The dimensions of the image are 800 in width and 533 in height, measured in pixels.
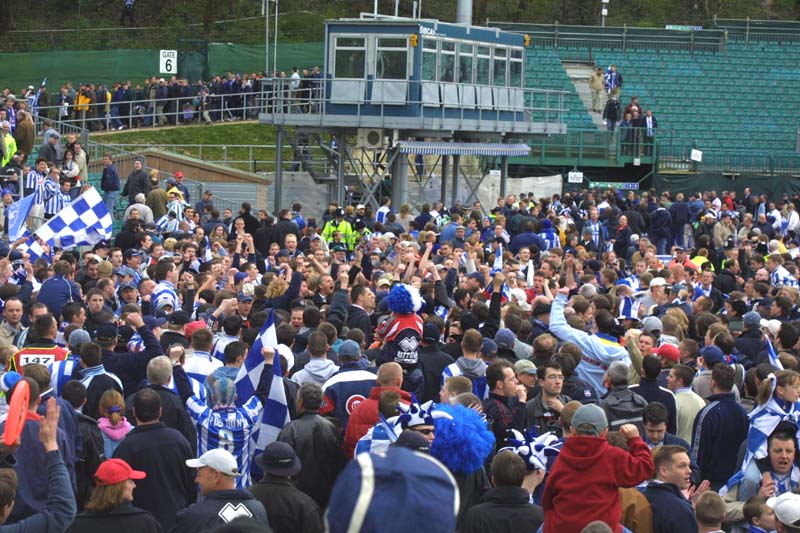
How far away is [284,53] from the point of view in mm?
44906

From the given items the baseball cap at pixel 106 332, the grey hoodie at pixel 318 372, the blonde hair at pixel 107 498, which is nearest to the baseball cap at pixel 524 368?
the grey hoodie at pixel 318 372

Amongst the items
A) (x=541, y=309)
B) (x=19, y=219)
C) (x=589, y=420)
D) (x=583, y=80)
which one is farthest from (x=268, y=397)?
(x=583, y=80)

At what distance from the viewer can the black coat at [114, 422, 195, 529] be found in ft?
25.0

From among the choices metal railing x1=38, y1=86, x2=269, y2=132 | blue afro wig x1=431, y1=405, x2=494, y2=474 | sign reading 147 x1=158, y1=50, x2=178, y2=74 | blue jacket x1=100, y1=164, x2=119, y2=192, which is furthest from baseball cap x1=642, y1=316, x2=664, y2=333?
sign reading 147 x1=158, y1=50, x2=178, y2=74

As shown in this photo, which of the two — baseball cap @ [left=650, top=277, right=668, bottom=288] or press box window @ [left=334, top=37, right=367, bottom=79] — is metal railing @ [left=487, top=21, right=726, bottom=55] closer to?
press box window @ [left=334, top=37, right=367, bottom=79]

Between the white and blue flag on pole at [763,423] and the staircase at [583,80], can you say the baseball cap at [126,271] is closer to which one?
the white and blue flag on pole at [763,423]

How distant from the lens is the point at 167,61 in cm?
4150

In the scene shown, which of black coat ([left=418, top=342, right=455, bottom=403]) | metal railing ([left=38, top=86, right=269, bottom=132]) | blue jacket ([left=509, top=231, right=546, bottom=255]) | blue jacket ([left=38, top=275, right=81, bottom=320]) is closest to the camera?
black coat ([left=418, top=342, right=455, bottom=403])

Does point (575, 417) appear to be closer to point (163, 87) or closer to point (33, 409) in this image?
point (33, 409)

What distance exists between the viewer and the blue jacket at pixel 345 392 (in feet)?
29.8

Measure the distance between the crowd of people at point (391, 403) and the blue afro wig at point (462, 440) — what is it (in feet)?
0.04

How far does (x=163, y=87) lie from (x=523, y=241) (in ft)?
65.8

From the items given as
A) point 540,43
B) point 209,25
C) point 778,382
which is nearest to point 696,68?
point 540,43

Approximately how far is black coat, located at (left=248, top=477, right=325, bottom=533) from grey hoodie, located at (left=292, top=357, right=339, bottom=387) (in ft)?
8.43
